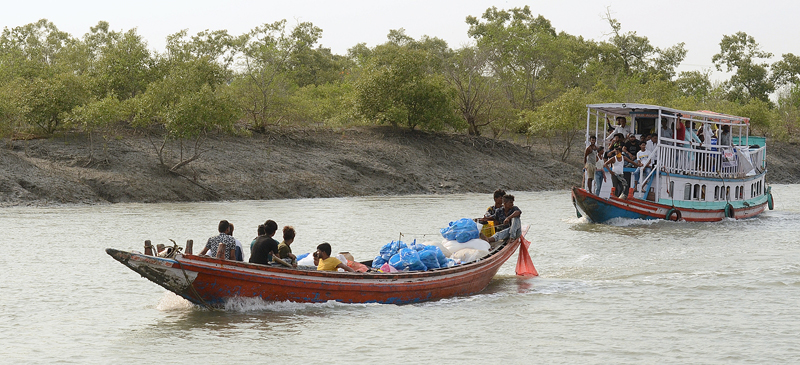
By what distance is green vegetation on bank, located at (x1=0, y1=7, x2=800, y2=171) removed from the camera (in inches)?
1264

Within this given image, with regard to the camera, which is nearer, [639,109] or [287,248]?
[287,248]

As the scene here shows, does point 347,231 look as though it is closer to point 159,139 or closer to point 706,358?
point 706,358

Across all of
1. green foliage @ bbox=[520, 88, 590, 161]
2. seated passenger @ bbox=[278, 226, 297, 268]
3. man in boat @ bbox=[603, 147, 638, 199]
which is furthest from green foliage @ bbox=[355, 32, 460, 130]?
seated passenger @ bbox=[278, 226, 297, 268]

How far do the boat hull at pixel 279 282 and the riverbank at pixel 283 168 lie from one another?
1915 cm

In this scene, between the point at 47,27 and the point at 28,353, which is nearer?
the point at 28,353

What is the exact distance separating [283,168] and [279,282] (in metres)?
25.0

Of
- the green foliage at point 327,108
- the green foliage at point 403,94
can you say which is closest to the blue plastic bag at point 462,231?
the green foliage at point 403,94

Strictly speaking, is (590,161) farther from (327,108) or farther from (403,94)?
(327,108)

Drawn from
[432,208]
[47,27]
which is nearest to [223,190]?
[432,208]

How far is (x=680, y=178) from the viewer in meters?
25.0

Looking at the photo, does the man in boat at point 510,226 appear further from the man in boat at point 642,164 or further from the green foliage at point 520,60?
the green foliage at point 520,60

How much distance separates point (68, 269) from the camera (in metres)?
15.8

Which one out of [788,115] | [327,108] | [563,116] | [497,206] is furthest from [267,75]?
[788,115]

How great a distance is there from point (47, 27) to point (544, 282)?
1914 inches
